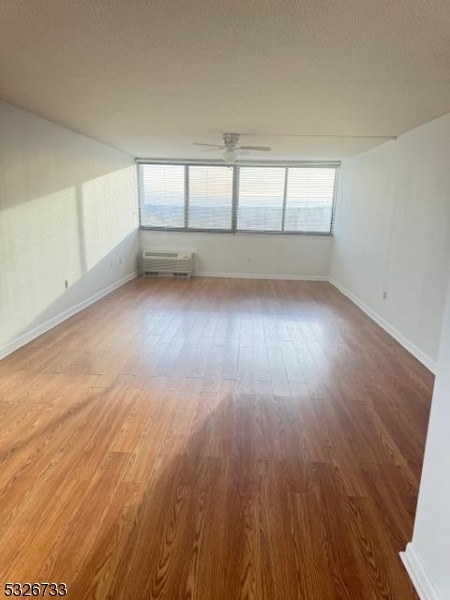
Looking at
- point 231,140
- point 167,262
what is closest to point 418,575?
point 231,140

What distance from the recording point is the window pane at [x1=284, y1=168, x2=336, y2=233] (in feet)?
23.1

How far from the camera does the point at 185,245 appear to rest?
7.44 meters

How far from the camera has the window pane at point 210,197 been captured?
718cm

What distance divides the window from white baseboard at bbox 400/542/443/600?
20.7 ft

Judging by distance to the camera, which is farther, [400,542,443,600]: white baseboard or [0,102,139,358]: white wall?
[0,102,139,358]: white wall

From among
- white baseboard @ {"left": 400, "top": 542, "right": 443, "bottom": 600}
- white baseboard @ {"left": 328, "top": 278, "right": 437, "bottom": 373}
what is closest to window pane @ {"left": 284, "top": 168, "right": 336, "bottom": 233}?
white baseboard @ {"left": 328, "top": 278, "right": 437, "bottom": 373}

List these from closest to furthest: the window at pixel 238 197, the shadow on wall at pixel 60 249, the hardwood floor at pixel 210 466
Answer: the hardwood floor at pixel 210 466 < the shadow on wall at pixel 60 249 < the window at pixel 238 197

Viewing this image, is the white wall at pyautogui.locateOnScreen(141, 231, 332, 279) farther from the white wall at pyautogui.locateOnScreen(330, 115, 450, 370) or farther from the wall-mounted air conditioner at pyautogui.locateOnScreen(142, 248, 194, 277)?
the white wall at pyautogui.locateOnScreen(330, 115, 450, 370)

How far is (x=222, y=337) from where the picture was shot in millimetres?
4090

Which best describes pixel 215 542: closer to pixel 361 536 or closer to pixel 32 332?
pixel 361 536

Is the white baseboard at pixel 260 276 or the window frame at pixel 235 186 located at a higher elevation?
the window frame at pixel 235 186

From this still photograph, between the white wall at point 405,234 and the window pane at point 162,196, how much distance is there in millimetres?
3282

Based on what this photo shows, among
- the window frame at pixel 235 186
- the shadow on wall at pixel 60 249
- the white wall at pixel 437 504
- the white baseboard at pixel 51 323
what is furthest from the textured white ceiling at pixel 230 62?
the window frame at pixel 235 186

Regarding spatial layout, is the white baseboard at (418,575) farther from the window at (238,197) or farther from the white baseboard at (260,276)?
the window at (238,197)
